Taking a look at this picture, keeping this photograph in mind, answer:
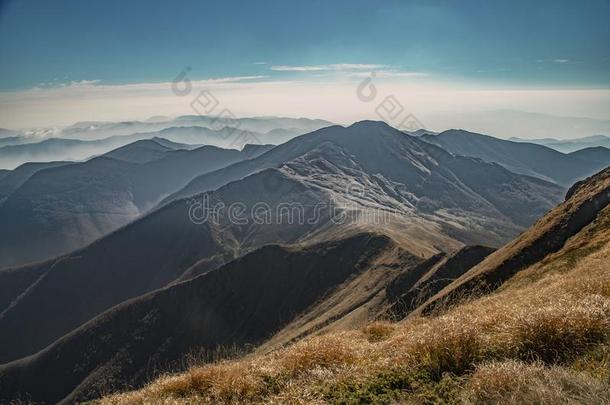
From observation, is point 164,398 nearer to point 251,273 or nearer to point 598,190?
point 598,190

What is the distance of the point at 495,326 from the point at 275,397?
16.2 feet

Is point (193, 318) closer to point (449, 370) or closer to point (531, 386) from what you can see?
point (449, 370)

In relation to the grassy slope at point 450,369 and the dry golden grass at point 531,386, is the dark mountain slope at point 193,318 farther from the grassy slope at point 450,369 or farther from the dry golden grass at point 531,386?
the dry golden grass at point 531,386

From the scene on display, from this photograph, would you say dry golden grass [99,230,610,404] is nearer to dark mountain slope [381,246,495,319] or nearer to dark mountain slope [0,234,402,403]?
dark mountain slope [381,246,495,319]

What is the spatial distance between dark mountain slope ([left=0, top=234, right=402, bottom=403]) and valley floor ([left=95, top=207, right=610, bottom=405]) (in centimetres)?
11943

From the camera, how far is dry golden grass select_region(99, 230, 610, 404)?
7.04m

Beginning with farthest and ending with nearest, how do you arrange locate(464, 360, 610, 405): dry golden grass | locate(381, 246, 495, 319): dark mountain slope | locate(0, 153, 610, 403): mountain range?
locate(0, 153, 610, 403): mountain range
locate(381, 246, 495, 319): dark mountain slope
locate(464, 360, 610, 405): dry golden grass

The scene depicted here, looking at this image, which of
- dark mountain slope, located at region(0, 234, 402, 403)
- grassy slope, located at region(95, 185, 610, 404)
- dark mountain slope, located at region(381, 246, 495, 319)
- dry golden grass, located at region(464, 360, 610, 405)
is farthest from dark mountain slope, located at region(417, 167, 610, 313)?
dark mountain slope, located at region(0, 234, 402, 403)

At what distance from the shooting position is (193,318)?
469 feet

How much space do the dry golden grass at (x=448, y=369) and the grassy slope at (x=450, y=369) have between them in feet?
0.06

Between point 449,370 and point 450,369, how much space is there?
0.09 feet

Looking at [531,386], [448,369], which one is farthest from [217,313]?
[531,386]

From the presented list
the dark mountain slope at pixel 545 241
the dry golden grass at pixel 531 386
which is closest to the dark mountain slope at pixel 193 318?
the dark mountain slope at pixel 545 241

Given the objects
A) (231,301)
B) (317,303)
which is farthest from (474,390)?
(231,301)
